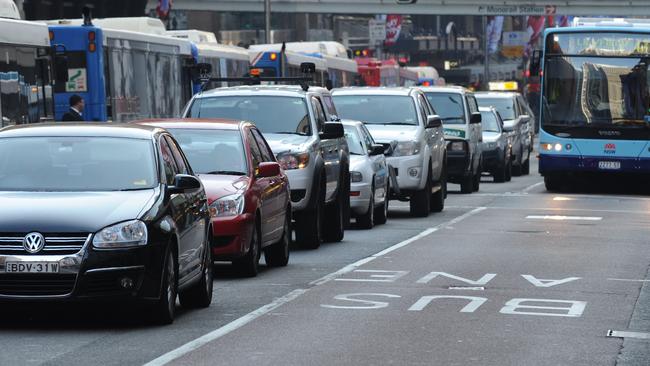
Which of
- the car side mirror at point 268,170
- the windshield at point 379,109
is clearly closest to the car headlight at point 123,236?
the car side mirror at point 268,170

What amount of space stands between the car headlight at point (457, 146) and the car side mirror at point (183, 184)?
69.1ft

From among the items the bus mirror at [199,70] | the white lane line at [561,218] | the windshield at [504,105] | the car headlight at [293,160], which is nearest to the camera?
the car headlight at [293,160]

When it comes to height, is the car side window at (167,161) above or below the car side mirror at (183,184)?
above

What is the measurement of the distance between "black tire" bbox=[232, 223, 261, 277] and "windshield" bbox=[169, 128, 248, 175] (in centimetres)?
71

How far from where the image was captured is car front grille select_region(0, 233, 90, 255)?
10789 mm

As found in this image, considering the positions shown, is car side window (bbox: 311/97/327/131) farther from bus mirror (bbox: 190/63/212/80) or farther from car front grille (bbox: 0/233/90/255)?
bus mirror (bbox: 190/63/212/80)

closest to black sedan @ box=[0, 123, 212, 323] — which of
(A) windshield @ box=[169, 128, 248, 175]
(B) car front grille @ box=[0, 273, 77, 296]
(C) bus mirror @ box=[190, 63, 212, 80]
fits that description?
(B) car front grille @ box=[0, 273, 77, 296]

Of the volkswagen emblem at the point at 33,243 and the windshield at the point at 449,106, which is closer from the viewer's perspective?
the volkswagen emblem at the point at 33,243

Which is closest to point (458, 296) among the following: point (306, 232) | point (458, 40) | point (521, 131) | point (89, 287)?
point (89, 287)

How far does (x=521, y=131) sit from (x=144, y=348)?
3370cm

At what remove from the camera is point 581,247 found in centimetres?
1953

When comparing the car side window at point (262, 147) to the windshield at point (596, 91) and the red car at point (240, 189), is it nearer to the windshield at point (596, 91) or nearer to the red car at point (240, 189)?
the red car at point (240, 189)

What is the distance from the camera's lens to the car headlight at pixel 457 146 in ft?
108

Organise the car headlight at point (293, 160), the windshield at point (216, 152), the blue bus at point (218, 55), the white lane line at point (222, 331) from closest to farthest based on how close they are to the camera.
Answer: the white lane line at point (222, 331), the windshield at point (216, 152), the car headlight at point (293, 160), the blue bus at point (218, 55)
